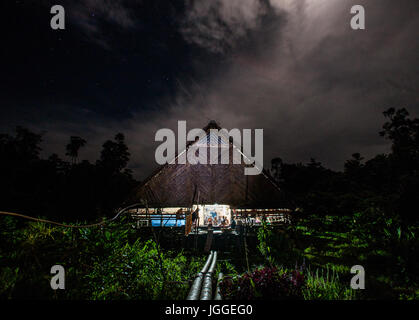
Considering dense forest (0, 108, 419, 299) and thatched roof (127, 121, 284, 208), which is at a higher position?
thatched roof (127, 121, 284, 208)

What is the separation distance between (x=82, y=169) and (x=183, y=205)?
2156 centimetres

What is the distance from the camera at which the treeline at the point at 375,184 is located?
397 inches

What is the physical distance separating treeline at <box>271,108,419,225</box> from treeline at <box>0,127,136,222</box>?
13.3m

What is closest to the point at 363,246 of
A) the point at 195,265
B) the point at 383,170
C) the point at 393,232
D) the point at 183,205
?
the point at 393,232

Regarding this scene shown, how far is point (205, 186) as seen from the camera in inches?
393

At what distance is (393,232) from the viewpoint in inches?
146

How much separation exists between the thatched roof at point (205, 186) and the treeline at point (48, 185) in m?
5.69

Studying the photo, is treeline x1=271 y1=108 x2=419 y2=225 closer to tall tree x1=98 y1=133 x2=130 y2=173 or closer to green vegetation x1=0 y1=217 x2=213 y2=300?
green vegetation x1=0 y1=217 x2=213 y2=300

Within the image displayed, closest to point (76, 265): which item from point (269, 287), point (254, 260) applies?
point (269, 287)

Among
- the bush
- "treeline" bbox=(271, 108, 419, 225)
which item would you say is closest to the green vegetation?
the bush

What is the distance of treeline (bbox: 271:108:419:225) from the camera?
33.1ft
